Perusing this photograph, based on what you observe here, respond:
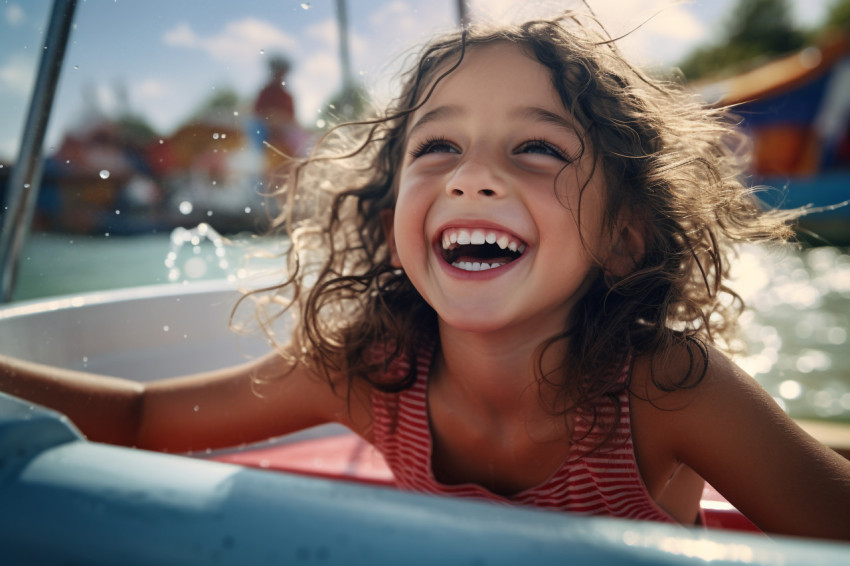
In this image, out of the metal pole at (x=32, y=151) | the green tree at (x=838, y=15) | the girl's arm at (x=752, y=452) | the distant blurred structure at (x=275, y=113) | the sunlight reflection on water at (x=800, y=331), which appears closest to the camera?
the girl's arm at (x=752, y=452)

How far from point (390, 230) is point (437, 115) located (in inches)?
10.8

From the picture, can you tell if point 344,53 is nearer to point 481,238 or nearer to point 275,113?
point 275,113

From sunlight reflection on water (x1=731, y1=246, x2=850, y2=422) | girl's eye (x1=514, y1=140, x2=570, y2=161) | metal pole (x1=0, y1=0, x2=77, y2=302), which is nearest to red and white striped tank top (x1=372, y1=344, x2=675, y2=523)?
girl's eye (x1=514, y1=140, x2=570, y2=161)

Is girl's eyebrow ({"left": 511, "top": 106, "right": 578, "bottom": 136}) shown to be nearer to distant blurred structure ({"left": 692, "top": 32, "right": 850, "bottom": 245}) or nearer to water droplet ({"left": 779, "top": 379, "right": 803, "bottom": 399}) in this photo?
water droplet ({"left": 779, "top": 379, "right": 803, "bottom": 399})

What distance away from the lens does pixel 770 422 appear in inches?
27.1

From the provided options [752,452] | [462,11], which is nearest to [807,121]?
[462,11]

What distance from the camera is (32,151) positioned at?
3.43 ft

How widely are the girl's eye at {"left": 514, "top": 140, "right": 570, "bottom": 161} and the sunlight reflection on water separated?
1.79 ft

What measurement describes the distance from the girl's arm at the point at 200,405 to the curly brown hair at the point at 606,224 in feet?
0.19

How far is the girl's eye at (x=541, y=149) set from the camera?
2.58ft

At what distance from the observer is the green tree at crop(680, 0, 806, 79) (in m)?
20.7

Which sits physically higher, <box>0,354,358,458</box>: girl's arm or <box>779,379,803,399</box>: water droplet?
<box>0,354,358,458</box>: girl's arm

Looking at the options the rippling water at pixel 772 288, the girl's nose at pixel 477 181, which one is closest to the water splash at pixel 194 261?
the rippling water at pixel 772 288

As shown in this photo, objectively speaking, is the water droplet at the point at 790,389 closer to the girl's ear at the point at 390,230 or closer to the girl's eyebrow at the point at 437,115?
the girl's ear at the point at 390,230
